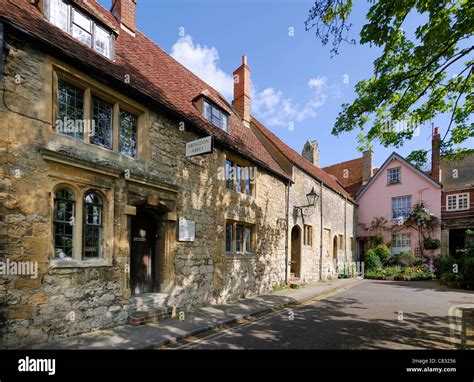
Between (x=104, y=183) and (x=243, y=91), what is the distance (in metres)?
10.9

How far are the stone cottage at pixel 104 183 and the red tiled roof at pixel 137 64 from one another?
0.05m

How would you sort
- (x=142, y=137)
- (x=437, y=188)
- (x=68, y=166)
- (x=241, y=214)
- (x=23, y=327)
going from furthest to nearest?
(x=437, y=188) < (x=241, y=214) < (x=142, y=137) < (x=68, y=166) < (x=23, y=327)

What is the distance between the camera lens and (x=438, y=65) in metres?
6.85

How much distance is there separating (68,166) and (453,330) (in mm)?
9477

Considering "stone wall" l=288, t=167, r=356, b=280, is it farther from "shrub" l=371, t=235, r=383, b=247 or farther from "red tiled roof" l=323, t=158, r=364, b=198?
"red tiled roof" l=323, t=158, r=364, b=198

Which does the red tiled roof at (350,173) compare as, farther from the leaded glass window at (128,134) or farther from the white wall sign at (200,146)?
the leaded glass window at (128,134)

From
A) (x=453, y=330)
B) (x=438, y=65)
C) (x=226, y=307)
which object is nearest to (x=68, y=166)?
(x=226, y=307)

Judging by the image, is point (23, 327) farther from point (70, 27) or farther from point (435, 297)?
point (435, 297)

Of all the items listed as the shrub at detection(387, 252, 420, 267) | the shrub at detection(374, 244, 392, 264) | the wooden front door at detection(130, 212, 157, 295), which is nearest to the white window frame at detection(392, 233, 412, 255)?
the shrub at detection(374, 244, 392, 264)

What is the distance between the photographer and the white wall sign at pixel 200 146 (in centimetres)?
763

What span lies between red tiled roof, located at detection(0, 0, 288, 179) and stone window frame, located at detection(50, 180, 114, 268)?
8.41 ft

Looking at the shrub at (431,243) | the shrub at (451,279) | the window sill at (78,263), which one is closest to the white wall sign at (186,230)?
the window sill at (78,263)

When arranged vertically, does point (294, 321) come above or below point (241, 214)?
below
